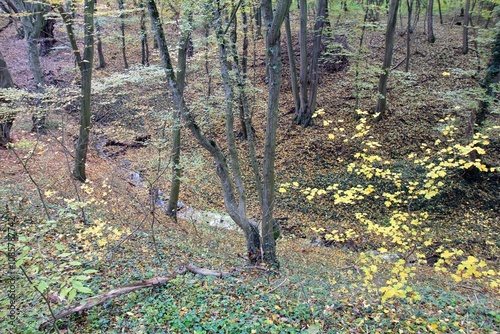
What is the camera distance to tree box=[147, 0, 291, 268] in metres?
4.80

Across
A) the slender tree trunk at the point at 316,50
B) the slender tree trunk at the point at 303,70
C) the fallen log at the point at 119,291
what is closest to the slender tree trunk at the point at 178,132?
the fallen log at the point at 119,291

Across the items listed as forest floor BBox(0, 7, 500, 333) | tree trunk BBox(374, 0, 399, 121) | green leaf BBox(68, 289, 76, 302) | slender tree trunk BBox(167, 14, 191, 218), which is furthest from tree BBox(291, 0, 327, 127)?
green leaf BBox(68, 289, 76, 302)

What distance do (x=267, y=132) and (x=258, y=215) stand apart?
21.2 ft

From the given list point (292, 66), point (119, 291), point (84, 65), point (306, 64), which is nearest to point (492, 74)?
point (306, 64)

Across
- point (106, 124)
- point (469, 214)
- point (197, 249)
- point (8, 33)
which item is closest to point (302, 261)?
point (197, 249)

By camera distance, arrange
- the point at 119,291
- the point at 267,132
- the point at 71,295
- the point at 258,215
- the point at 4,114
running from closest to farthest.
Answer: the point at 71,295, the point at 119,291, the point at 267,132, the point at 4,114, the point at 258,215

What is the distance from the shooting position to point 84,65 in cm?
921

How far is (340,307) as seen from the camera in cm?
447

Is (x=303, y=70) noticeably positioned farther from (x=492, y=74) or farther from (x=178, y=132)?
(x=178, y=132)

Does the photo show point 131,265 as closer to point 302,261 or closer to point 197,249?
point 197,249

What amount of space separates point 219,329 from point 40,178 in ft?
28.8

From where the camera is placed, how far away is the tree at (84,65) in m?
8.87

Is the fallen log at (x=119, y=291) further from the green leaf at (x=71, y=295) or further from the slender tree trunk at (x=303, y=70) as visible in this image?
the slender tree trunk at (x=303, y=70)

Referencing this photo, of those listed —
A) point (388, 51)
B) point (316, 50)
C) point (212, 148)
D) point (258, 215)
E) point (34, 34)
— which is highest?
point (34, 34)
